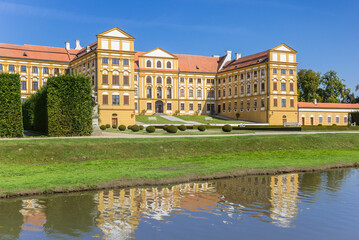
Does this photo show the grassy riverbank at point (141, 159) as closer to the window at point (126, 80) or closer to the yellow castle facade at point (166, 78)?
the window at point (126, 80)


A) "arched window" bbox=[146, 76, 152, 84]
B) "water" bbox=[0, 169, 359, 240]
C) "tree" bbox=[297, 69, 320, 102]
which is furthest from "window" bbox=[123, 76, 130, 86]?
"water" bbox=[0, 169, 359, 240]

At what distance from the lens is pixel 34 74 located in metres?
64.2

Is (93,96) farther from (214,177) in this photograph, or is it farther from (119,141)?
(214,177)

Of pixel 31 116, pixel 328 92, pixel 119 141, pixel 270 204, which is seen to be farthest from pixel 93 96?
pixel 328 92

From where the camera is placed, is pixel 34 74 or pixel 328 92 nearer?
pixel 34 74

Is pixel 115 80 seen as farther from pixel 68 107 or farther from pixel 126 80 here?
pixel 68 107

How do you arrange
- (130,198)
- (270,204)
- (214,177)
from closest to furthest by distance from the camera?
(270,204) → (130,198) → (214,177)

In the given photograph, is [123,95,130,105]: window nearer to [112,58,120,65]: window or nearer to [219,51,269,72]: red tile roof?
[112,58,120,65]: window

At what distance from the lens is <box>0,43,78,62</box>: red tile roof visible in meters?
62.5

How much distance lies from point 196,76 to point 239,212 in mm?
65070

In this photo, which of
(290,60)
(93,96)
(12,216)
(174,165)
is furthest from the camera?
(290,60)

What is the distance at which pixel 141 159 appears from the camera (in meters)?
18.4

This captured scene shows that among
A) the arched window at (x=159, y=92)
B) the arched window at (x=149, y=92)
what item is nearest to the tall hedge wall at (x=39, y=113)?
the arched window at (x=149, y=92)

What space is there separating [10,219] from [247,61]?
63.6 m
